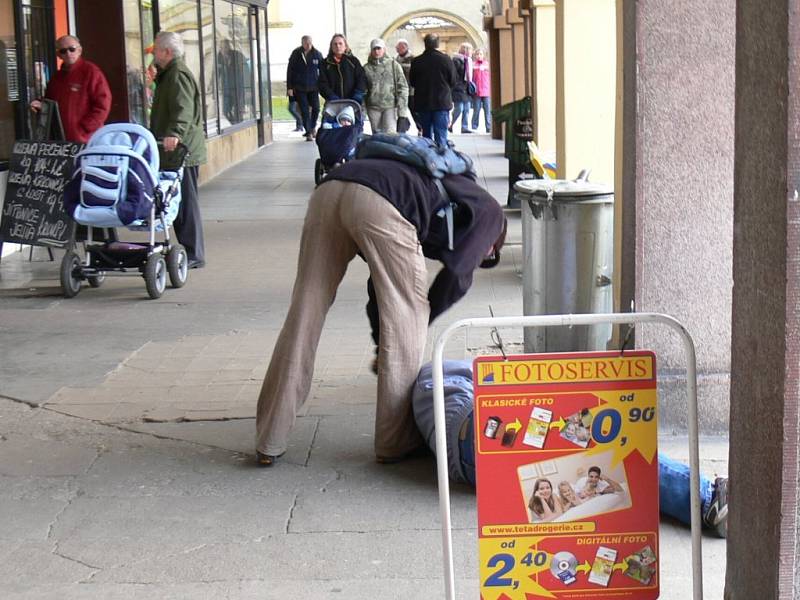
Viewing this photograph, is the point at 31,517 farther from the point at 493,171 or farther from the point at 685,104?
the point at 493,171

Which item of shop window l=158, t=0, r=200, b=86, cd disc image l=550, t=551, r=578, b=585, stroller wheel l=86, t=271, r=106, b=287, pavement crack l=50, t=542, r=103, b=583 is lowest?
pavement crack l=50, t=542, r=103, b=583

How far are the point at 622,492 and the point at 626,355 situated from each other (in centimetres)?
35

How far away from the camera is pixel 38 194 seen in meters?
9.95

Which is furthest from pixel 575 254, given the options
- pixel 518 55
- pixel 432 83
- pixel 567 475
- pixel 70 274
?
pixel 518 55

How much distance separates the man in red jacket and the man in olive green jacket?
830 millimetres

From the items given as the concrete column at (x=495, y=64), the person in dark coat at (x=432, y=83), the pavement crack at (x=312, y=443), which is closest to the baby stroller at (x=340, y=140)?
the person in dark coat at (x=432, y=83)

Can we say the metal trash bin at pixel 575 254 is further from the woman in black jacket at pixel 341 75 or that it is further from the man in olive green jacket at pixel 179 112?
the woman in black jacket at pixel 341 75

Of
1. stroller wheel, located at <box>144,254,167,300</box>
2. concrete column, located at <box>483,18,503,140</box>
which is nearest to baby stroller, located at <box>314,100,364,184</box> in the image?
stroller wheel, located at <box>144,254,167,300</box>

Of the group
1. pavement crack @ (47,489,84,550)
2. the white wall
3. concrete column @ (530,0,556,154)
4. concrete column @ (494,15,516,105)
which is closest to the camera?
pavement crack @ (47,489,84,550)

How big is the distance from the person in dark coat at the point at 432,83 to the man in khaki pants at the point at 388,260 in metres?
12.7

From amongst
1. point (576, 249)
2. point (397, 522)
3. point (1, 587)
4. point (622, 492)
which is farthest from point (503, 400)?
point (576, 249)

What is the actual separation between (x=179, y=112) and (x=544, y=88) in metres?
5.15

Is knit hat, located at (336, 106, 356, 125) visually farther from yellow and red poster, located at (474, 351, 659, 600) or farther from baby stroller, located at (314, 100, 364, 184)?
yellow and red poster, located at (474, 351, 659, 600)

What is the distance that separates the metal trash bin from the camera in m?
6.47
